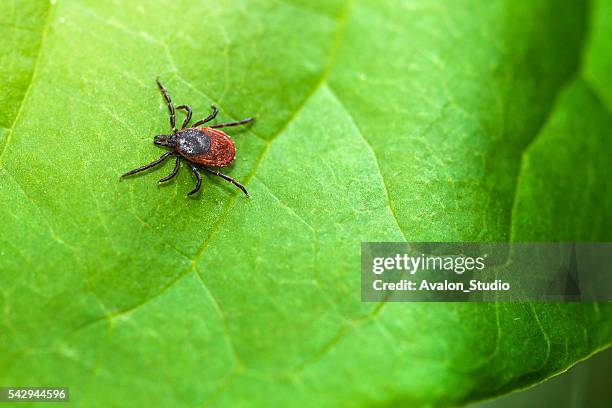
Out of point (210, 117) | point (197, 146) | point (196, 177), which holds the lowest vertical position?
point (196, 177)

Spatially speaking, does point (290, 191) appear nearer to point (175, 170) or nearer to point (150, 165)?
point (175, 170)

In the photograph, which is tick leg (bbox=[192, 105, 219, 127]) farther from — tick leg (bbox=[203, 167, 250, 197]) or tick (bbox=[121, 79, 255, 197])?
tick leg (bbox=[203, 167, 250, 197])

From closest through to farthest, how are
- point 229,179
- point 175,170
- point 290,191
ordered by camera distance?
point 290,191 < point 229,179 < point 175,170

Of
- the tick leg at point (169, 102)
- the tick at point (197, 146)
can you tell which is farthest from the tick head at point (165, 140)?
the tick leg at point (169, 102)

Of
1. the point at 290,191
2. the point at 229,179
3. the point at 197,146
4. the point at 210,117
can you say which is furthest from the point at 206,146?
the point at 290,191

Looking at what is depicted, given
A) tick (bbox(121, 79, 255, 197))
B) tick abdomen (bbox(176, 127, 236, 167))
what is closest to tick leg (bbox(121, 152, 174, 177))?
tick (bbox(121, 79, 255, 197))

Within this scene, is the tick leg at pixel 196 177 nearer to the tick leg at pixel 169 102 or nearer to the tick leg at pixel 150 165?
the tick leg at pixel 150 165

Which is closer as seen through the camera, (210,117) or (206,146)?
(210,117)
